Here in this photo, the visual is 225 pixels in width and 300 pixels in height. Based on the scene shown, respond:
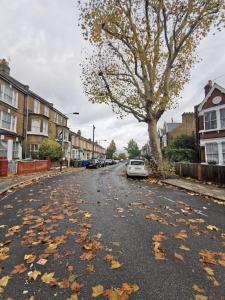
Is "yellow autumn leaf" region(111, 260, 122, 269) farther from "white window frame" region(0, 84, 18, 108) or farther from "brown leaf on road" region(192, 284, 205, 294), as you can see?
"white window frame" region(0, 84, 18, 108)

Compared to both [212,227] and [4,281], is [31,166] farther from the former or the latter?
[4,281]

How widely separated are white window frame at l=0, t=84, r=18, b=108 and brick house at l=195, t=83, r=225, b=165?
2289 centimetres

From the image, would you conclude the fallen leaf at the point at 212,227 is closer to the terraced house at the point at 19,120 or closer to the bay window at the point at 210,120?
the bay window at the point at 210,120

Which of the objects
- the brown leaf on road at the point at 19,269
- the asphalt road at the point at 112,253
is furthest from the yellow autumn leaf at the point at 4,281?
the brown leaf on road at the point at 19,269

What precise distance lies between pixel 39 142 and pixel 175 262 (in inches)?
1198

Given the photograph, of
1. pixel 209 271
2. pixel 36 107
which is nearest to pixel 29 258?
pixel 209 271

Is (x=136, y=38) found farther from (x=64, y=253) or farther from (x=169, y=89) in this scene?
(x=64, y=253)

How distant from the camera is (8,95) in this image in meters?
24.9

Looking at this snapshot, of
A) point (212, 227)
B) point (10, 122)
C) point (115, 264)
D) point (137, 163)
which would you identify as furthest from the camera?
point (10, 122)

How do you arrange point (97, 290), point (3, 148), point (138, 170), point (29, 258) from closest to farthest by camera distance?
1. point (97, 290)
2. point (29, 258)
3. point (138, 170)
4. point (3, 148)

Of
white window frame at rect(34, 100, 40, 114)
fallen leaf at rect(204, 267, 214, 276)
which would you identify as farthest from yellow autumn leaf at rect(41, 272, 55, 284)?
white window frame at rect(34, 100, 40, 114)

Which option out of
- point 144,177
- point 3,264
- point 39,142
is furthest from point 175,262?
point 39,142

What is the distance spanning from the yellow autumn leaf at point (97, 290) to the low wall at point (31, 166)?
18.7 meters

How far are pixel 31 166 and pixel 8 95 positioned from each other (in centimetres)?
952
